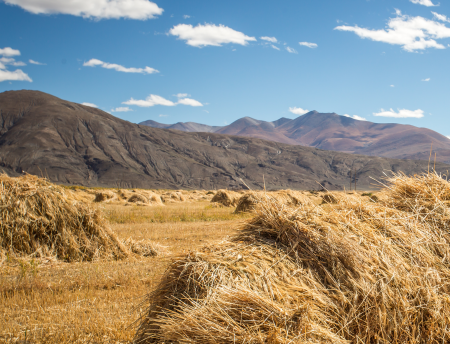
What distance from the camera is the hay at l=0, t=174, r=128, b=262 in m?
7.90

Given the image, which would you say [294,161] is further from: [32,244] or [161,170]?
[32,244]

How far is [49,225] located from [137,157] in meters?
137

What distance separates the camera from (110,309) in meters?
4.98

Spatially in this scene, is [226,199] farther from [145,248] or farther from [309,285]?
[309,285]

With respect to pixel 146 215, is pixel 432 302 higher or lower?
higher

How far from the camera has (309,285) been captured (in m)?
3.13

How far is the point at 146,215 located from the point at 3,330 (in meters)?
13.7

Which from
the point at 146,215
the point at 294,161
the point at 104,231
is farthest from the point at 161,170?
the point at 104,231

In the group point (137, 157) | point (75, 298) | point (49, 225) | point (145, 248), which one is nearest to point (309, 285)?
point (75, 298)

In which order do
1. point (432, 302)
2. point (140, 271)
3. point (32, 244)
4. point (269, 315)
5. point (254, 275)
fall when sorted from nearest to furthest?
point (269, 315)
point (254, 275)
point (432, 302)
point (140, 271)
point (32, 244)

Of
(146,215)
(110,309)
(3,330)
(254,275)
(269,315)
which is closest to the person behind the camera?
(269,315)

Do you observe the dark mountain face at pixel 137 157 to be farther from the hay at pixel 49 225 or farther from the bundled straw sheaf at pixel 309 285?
the bundled straw sheaf at pixel 309 285

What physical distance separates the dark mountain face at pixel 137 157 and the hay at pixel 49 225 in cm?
10543

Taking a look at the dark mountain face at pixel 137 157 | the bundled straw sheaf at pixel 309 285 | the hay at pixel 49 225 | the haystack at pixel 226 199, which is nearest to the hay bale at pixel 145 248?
the hay at pixel 49 225
